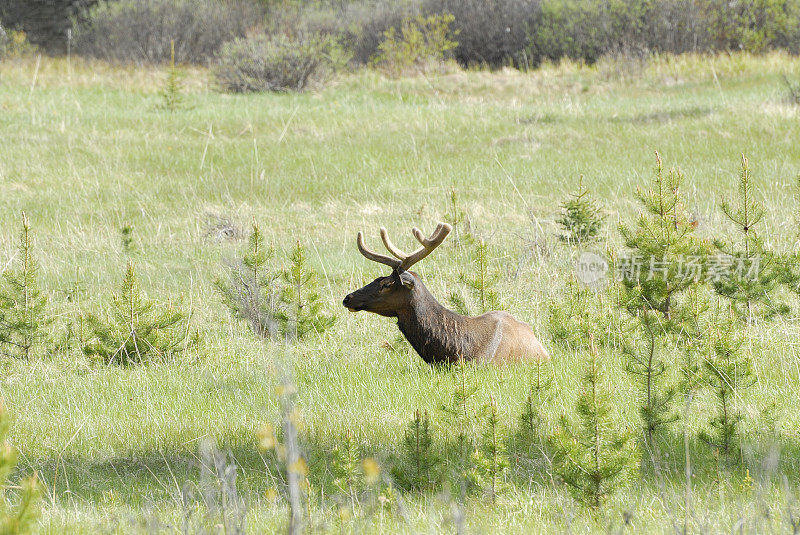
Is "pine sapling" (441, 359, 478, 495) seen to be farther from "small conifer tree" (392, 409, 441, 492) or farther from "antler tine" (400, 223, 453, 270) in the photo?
"antler tine" (400, 223, 453, 270)

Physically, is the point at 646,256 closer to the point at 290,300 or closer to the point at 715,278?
the point at 715,278

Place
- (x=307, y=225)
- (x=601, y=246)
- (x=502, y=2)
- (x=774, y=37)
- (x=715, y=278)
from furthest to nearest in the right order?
(x=502, y=2) → (x=774, y=37) → (x=307, y=225) → (x=601, y=246) → (x=715, y=278)

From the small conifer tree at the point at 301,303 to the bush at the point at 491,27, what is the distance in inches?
1071

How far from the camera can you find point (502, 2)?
34156 millimetres

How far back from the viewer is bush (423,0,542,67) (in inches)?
1312

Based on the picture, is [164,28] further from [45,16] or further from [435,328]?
[435,328]

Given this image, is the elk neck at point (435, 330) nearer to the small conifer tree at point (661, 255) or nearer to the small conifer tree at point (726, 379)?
the small conifer tree at point (661, 255)

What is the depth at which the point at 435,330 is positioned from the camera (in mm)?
6246

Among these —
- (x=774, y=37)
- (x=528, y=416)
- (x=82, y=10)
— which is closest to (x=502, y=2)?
(x=774, y=37)

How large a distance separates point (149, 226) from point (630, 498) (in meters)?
10.2

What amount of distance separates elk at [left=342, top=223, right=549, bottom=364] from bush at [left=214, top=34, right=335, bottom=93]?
18.1 m

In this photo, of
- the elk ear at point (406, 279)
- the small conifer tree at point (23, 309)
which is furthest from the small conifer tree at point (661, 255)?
the small conifer tree at point (23, 309)

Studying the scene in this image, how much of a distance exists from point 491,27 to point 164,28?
40.9 feet

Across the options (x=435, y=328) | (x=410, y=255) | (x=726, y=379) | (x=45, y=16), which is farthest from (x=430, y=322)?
(x=45, y=16)
